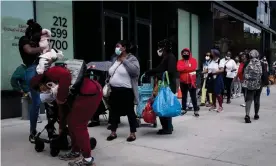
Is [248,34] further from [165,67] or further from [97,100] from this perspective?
[97,100]

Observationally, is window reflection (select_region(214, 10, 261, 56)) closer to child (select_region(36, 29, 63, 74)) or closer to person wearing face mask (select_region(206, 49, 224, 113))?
person wearing face mask (select_region(206, 49, 224, 113))

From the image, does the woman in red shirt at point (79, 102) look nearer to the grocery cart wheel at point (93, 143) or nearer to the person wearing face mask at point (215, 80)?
the grocery cart wheel at point (93, 143)

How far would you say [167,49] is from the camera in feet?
21.5

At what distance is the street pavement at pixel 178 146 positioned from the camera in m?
4.47

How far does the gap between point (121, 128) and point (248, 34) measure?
66.6 feet

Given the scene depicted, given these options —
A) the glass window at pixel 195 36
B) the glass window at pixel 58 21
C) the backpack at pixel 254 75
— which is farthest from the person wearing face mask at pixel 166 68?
the glass window at pixel 195 36

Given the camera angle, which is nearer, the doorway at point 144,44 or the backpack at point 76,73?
the backpack at point 76,73

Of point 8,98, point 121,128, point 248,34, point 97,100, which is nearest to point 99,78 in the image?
point 121,128

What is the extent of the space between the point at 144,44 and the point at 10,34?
20.5 ft

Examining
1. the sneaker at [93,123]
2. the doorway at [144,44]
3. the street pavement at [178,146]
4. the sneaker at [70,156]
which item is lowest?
the street pavement at [178,146]

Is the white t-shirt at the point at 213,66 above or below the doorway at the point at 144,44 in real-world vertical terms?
below

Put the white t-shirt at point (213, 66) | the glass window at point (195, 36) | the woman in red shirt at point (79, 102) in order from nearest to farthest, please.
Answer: the woman in red shirt at point (79, 102), the white t-shirt at point (213, 66), the glass window at point (195, 36)

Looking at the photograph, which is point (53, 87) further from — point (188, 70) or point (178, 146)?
point (188, 70)

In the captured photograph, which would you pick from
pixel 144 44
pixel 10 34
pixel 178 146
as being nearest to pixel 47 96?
pixel 178 146
